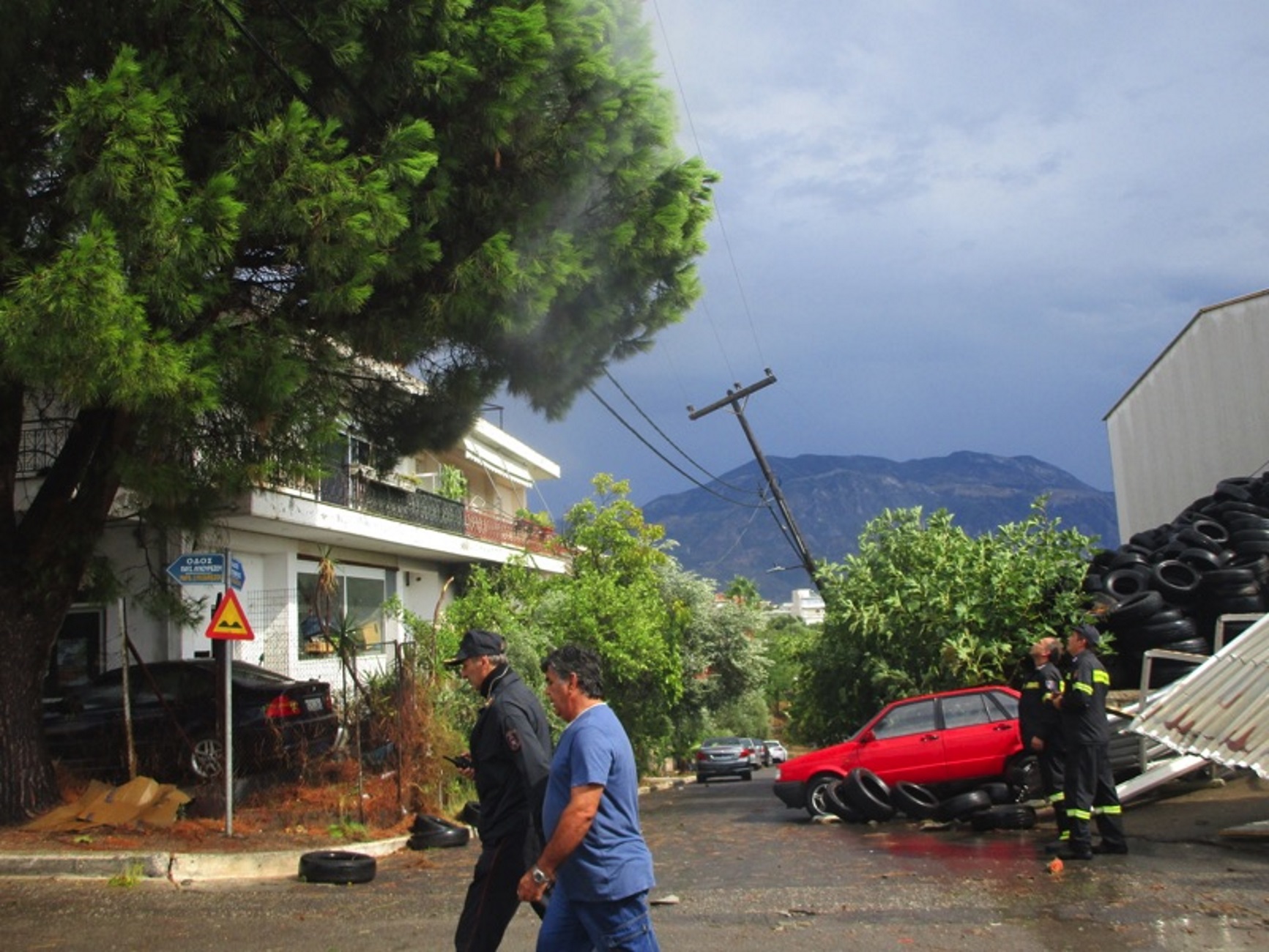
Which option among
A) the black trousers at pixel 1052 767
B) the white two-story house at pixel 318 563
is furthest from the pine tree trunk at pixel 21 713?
the black trousers at pixel 1052 767

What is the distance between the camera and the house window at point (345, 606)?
21.3 metres

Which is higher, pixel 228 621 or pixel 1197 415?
pixel 1197 415

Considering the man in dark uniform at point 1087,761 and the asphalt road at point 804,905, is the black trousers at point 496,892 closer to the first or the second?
the asphalt road at point 804,905

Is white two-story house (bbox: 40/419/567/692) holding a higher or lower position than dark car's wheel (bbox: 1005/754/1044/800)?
higher

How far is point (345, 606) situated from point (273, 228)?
536 inches

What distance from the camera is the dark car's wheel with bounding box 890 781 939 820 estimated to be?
44.0 feet

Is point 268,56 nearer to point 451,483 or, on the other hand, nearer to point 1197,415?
point 451,483

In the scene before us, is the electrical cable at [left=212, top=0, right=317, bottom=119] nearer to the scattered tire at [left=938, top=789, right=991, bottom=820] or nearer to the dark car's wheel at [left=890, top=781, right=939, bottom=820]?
the dark car's wheel at [left=890, top=781, right=939, bottom=820]

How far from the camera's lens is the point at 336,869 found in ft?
34.2

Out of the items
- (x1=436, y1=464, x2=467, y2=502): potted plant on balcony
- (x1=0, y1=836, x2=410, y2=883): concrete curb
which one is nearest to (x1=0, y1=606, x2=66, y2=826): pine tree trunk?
(x1=0, y1=836, x2=410, y2=883): concrete curb

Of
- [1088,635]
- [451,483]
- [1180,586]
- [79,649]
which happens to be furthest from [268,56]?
[451,483]

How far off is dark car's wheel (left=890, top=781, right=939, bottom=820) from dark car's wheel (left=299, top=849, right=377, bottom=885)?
594cm

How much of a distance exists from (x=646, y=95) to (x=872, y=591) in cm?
801

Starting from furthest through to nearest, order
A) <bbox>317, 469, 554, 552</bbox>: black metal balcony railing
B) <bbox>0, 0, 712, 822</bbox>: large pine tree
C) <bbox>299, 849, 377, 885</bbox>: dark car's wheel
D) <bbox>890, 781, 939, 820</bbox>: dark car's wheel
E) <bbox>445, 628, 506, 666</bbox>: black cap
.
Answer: <bbox>317, 469, 554, 552</bbox>: black metal balcony railing → <bbox>890, 781, 939, 820</bbox>: dark car's wheel → <bbox>299, 849, 377, 885</bbox>: dark car's wheel → <bbox>0, 0, 712, 822</bbox>: large pine tree → <bbox>445, 628, 506, 666</bbox>: black cap
